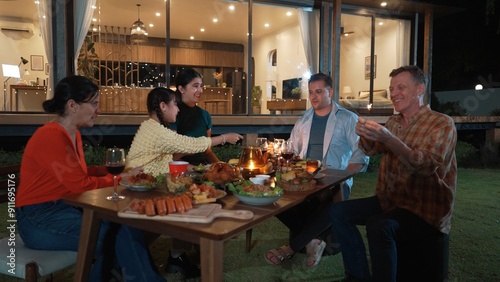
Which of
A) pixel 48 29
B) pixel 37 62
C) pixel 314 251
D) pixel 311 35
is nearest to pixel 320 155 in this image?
pixel 314 251

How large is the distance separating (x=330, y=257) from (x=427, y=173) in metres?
1.44

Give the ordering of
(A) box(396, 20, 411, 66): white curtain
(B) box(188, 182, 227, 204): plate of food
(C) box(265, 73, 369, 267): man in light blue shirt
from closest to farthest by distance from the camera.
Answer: (B) box(188, 182, 227, 204): plate of food → (C) box(265, 73, 369, 267): man in light blue shirt → (A) box(396, 20, 411, 66): white curtain

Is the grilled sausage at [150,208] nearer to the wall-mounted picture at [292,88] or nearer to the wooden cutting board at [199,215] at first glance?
the wooden cutting board at [199,215]

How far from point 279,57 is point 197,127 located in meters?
9.23

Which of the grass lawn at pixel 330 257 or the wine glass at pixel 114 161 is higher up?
the wine glass at pixel 114 161

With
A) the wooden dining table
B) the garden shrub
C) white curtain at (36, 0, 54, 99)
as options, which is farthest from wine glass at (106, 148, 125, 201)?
the garden shrub

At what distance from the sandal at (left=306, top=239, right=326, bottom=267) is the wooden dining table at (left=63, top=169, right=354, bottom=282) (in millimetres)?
1015

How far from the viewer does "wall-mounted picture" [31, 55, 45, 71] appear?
32.9 ft

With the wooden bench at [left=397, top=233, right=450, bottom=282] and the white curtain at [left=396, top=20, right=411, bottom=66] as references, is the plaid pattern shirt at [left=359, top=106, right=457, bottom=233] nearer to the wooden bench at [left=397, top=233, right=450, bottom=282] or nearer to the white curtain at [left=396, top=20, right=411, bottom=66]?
the wooden bench at [left=397, top=233, right=450, bottom=282]

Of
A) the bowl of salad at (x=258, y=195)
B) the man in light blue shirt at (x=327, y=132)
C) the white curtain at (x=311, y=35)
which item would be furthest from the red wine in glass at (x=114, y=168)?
the white curtain at (x=311, y=35)

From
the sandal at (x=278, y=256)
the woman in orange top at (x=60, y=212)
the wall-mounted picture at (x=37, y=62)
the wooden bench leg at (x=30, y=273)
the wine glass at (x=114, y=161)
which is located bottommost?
the sandal at (x=278, y=256)

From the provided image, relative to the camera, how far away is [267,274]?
2.92 m

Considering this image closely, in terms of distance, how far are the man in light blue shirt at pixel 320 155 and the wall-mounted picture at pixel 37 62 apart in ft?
29.1

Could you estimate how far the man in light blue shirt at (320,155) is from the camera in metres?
3.01
